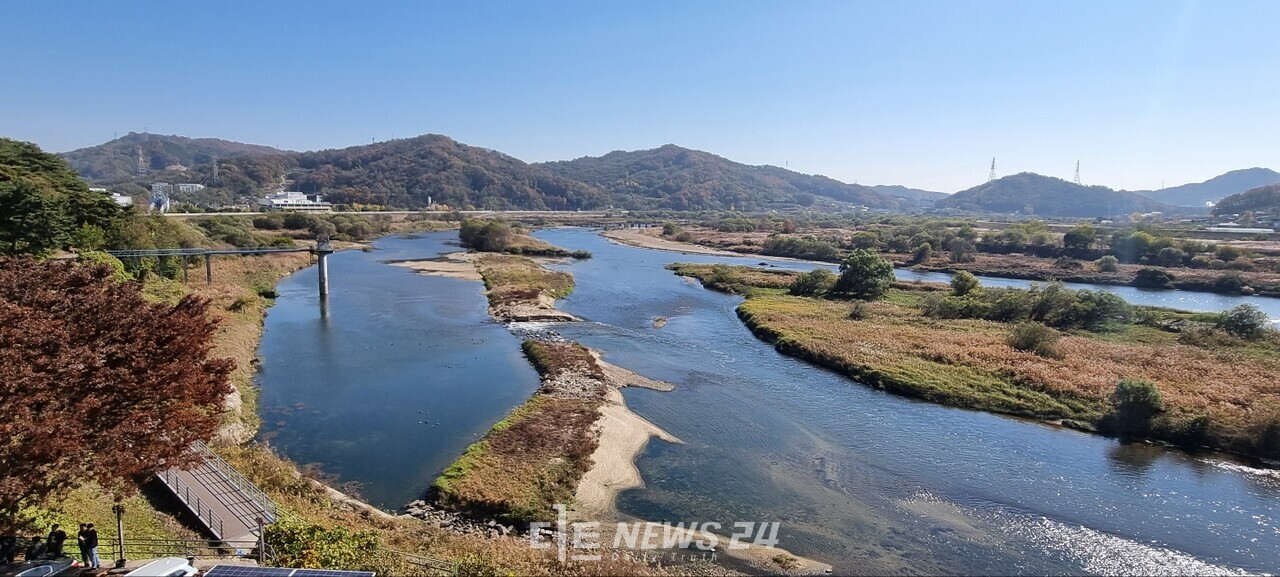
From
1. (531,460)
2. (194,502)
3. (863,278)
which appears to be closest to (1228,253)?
(863,278)

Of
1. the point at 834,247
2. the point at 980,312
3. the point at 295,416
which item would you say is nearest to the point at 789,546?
the point at 295,416

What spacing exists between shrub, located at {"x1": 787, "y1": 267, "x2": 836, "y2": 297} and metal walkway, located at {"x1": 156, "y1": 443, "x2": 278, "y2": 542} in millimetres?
47187

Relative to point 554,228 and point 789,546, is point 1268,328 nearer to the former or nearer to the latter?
→ point 789,546

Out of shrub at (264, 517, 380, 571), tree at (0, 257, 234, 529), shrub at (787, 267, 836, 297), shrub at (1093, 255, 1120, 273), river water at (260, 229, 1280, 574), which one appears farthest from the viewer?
shrub at (1093, 255, 1120, 273)

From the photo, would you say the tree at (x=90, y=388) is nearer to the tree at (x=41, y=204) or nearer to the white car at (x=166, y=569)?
the white car at (x=166, y=569)

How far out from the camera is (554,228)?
151 meters

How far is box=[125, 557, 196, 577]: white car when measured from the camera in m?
9.45

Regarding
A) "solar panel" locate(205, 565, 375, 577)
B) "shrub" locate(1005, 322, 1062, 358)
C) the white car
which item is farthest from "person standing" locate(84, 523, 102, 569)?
"shrub" locate(1005, 322, 1062, 358)

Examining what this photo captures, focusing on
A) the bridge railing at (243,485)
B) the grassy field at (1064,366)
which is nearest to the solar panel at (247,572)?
the bridge railing at (243,485)

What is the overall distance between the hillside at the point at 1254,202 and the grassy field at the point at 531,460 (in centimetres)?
18413

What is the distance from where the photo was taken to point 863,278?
54.0 m

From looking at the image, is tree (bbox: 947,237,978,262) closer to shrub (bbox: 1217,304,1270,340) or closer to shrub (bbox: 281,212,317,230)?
shrub (bbox: 1217,304,1270,340)

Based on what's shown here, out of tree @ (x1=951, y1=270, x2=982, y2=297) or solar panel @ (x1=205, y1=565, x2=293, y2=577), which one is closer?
solar panel @ (x1=205, y1=565, x2=293, y2=577)

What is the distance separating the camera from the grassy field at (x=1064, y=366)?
24.7 m
